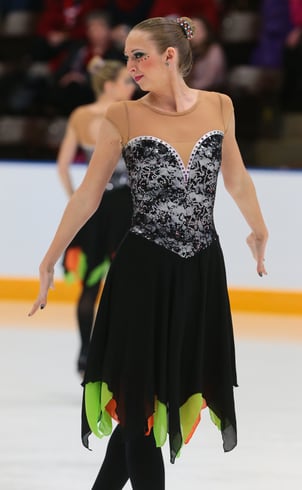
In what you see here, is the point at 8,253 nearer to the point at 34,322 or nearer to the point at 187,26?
the point at 34,322

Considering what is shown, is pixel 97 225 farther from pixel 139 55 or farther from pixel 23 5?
pixel 23 5

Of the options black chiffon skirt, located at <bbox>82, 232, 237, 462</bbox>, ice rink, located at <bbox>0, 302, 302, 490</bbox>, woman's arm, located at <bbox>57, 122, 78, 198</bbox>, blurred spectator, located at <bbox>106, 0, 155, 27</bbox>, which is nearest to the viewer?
black chiffon skirt, located at <bbox>82, 232, 237, 462</bbox>

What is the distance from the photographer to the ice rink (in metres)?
4.15

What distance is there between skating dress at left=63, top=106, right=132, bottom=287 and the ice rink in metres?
0.55

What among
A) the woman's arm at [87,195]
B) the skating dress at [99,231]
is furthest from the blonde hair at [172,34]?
the skating dress at [99,231]

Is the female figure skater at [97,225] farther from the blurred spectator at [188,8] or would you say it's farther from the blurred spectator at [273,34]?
the blurred spectator at [188,8]

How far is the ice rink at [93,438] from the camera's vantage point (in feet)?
13.6

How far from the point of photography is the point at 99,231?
233 inches

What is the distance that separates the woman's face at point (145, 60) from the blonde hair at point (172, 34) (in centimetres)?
2

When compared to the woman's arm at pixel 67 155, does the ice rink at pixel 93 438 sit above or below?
below

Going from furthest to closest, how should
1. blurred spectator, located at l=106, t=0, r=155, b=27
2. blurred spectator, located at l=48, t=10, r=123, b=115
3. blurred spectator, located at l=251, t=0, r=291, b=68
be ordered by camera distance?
blurred spectator, located at l=106, t=0, r=155, b=27
blurred spectator, located at l=48, t=10, r=123, b=115
blurred spectator, located at l=251, t=0, r=291, b=68

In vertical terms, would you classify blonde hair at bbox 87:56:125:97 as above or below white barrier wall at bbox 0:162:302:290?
above

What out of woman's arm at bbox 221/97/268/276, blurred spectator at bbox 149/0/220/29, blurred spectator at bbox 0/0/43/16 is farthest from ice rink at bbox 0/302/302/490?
blurred spectator at bbox 0/0/43/16

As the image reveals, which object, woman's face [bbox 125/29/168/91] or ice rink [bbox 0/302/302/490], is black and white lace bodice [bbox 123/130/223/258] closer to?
woman's face [bbox 125/29/168/91]
